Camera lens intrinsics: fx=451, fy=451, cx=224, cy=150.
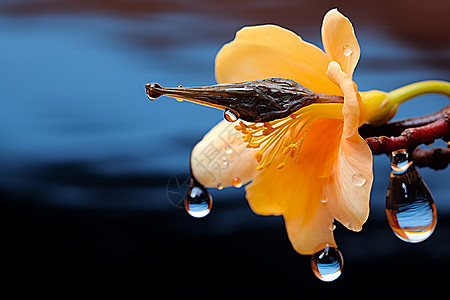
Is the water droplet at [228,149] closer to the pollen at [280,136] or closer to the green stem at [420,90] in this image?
the pollen at [280,136]

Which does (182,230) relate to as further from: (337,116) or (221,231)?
(337,116)

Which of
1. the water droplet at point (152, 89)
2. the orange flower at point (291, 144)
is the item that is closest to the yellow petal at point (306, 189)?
the orange flower at point (291, 144)

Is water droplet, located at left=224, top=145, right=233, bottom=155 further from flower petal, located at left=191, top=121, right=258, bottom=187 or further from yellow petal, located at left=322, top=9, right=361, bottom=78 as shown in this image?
yellow petal, located at left=322, top=9, right=361, bottom=78

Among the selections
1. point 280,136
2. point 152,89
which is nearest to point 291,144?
point 280,136

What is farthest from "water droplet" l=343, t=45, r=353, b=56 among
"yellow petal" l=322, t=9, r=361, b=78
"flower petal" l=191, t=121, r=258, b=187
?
"flower petal" l=191, t=121, r=258, b=187

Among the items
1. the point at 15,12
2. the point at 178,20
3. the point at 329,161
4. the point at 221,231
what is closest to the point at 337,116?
the point at 329,161

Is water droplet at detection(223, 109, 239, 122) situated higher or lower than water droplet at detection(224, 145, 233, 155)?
lower

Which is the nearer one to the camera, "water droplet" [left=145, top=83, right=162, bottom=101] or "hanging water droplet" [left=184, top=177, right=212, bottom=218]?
Result: "water droplet" [left=145, top=83, right=162, bottom=101]
